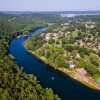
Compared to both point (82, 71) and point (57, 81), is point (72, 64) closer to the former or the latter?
point (82, 71)

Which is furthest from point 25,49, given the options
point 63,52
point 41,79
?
point 41,79

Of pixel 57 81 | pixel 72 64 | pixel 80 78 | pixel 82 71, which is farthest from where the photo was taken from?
pixel 72 64

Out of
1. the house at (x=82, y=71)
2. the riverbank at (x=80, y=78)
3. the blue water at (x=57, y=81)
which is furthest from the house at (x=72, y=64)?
the blue water at (x=57, y=81)

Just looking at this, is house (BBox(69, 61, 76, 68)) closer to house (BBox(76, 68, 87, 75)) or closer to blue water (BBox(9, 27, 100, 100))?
house (BBox(76, 68, 87, 75))

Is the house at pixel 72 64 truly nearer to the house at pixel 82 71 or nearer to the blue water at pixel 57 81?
the house at pixel 82 71

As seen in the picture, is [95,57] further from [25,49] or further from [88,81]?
[25,49]

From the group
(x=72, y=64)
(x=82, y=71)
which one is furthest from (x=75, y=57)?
(x=82, y=71)

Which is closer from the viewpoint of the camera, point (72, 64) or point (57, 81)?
point (57, 81)

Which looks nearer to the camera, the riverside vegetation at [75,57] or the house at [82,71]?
the riverside vegetation at [75,57]

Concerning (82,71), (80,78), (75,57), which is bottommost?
(80,78)

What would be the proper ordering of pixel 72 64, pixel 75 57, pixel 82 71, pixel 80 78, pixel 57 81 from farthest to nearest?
pixel 75 57 < pixel 72 64 < pixel 82 71 < pixel 80 78 < pixel 57 81
